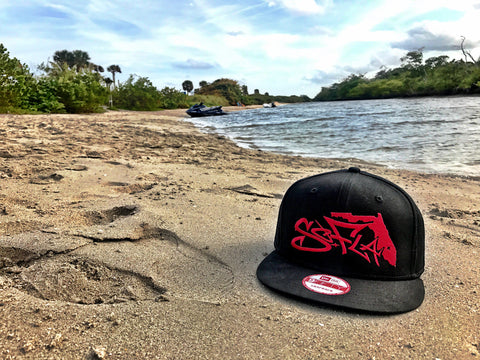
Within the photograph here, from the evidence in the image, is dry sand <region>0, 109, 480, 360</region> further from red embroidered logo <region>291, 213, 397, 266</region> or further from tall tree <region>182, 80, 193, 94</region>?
tall tree <region>182, 80, 193, 94</region>

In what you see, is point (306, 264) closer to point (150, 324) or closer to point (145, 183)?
point (150, 324)

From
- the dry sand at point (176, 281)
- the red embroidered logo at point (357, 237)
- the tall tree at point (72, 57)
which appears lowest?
the dry sand at point (176, 281)

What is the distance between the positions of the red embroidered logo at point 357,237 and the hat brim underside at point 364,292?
0.13m

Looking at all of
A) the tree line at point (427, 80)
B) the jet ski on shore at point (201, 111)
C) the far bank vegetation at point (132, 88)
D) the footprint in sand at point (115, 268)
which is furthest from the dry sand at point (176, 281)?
the tree line at point (427, 80)

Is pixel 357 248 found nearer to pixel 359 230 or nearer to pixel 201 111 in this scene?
pixel 359 230

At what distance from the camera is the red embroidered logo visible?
178cm

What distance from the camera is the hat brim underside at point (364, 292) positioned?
1671 mm

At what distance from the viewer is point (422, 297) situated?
70.6 inches

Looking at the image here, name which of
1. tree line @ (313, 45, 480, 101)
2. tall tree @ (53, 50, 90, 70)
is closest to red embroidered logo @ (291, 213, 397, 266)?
tree line @ (313, 45, 480, 101)

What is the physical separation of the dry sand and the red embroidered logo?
1.03 feet

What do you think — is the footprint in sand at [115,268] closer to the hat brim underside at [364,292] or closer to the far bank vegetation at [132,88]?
the hat brim underside at [364,292]

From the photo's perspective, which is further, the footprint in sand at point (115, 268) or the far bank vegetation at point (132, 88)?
the far bank vegetation at point (132, 88)

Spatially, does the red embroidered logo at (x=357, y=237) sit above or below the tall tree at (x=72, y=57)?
below

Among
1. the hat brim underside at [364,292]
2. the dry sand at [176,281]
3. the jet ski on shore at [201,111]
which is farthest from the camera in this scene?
the jet ski on shore at [201,111]
